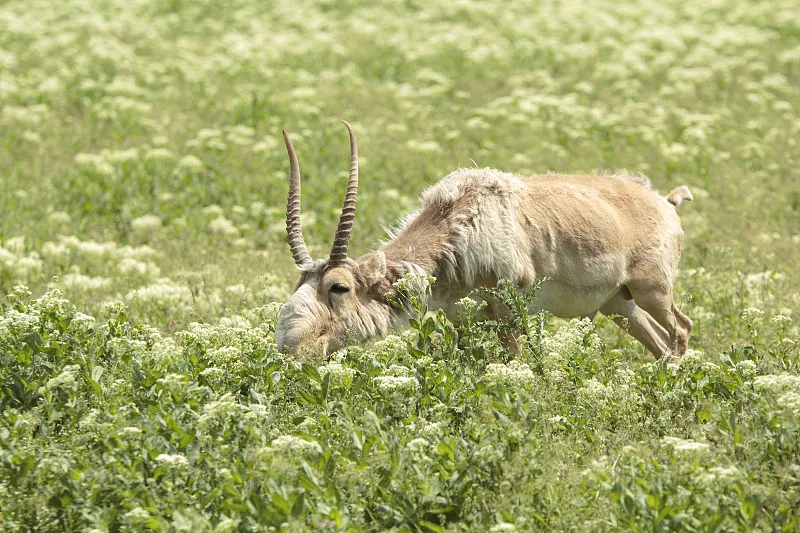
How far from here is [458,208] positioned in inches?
316

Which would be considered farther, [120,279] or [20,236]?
[20,236]

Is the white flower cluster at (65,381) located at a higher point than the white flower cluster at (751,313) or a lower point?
higher

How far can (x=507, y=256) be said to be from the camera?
7781 millimetres

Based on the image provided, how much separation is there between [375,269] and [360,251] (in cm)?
421

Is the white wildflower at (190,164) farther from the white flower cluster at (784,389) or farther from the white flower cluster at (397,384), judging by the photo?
the white flower cluster at (784,389)

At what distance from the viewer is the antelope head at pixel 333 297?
711 centimetres

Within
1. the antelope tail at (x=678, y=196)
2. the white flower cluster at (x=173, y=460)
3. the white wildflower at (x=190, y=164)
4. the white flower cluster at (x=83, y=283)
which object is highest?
the white flower cluster at (x=173, y=460)

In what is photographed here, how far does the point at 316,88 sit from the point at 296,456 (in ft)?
45.1

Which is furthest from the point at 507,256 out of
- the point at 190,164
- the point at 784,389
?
the point at 190,164

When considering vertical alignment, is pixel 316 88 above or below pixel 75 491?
below

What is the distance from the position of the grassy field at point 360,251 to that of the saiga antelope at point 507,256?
35cm

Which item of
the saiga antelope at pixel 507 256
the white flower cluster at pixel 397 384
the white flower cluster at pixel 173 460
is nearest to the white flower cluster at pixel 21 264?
the saiga antelope at pixel 507 256

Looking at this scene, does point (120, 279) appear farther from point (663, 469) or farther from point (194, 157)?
point (663, 469)

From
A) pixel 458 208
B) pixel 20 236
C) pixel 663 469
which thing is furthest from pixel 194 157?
pixel 663 469
